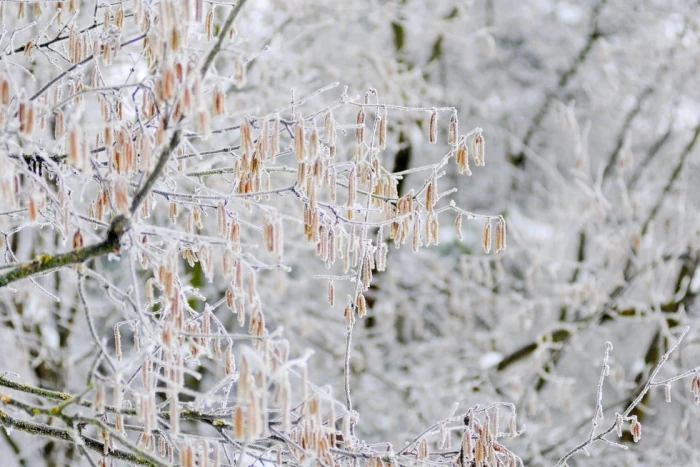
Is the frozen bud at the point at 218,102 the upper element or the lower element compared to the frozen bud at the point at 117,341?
upper

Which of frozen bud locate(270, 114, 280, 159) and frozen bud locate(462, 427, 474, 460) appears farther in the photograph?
frozen bud locate(462, 427, 474, 460)

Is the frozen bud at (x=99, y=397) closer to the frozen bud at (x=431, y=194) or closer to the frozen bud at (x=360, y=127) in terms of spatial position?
the frozen bud at (x=360, y=127)

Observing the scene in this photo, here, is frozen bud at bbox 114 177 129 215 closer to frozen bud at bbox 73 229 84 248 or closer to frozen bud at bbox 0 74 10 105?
frozen bud at bbox 73 229 84 248

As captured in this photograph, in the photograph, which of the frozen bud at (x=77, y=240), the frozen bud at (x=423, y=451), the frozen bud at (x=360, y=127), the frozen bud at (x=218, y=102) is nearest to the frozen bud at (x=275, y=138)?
the frozen bud at (x=218, y=102)

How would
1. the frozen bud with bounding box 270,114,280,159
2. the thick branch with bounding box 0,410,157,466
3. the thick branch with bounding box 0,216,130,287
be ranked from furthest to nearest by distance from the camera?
the thick branch with bounding box 0,410,157,466 < the frozen bud with bounding box 270,114,280,159 < the thick branch with bounding box 0,216,130,287

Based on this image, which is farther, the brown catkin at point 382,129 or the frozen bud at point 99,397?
the brown catkin at point 382,129

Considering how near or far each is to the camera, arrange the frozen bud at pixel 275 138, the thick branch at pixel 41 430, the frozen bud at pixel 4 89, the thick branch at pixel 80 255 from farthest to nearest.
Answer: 1. the thick branch at pixel 41 430
2. the frozen bud at pixel 275 138
3. the thick branch at pixel 80 255
4. the frozen bud at pixel 4 89

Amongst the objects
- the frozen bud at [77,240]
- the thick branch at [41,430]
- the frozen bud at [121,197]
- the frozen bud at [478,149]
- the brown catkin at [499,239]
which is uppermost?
the frozen bud at [478,149]

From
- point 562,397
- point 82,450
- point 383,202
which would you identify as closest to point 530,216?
point 562,397

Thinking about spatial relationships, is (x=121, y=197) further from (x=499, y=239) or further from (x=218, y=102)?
(x=499, y=239)

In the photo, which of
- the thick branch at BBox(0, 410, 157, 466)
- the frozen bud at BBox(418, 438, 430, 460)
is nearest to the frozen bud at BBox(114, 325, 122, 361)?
the thick branch at BBox(0, 410, 157, 466)

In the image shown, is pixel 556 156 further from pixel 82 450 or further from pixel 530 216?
pixel 82 450

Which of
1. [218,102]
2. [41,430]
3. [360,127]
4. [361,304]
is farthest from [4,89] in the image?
[361,304]

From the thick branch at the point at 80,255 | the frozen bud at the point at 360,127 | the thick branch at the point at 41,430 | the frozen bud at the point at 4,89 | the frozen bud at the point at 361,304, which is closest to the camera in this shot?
the frozen bud at the point at 4,89
